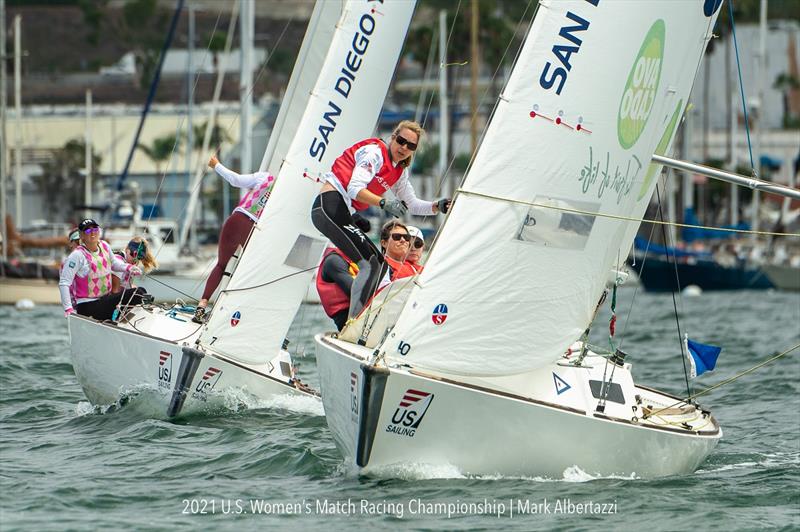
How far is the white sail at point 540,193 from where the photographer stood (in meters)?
9.14

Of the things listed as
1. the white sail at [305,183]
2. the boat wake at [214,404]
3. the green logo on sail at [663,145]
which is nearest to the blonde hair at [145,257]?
the white sail at [305,183]

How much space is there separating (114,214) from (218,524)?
29897 millimetres

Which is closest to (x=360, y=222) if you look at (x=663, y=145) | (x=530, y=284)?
(x=530, y=284)

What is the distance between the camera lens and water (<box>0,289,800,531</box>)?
8492 mm

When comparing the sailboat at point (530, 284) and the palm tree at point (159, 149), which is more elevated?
the sailboat at point (530, 284)

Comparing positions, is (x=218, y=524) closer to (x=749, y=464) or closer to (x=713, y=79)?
(x=749, y=464)

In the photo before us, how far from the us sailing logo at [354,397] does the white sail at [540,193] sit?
0.29 metres

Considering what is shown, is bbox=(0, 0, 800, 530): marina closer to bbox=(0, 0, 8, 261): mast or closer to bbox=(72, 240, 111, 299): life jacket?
bbox=(72, 240, 111, 299): life jacket

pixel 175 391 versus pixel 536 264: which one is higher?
pixel 536 264

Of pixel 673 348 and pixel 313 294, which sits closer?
pixel 673 348

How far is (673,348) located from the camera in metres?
23.1

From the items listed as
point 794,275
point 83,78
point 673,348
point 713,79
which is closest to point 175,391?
point 673,348

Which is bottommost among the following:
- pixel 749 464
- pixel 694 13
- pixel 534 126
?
pixel 749 464

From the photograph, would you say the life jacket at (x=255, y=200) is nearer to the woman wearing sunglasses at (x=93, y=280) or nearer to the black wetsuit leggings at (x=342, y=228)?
the woman wearing sunglasses at (x=93, y=280)
